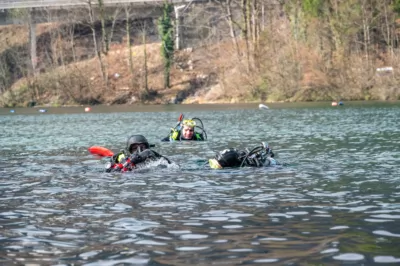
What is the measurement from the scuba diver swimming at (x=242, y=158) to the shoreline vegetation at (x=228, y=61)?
47.1 meters

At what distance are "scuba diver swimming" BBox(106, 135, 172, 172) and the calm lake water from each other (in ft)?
1.04

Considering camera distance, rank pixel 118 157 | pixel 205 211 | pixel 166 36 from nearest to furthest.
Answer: pixel 205 211 < pixel 118 157 < pixel 166 36

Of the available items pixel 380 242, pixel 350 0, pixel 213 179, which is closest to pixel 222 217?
pixel 380 242

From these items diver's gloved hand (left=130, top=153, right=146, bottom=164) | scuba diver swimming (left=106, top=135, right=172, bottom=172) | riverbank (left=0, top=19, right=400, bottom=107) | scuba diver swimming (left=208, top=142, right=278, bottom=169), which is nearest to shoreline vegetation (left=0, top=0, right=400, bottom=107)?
riverbank (left=0, top=19, right=400, bottom=107)

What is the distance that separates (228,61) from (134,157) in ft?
184

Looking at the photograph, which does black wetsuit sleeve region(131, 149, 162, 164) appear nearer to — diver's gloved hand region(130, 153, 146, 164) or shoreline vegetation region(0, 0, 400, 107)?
diver's gloved hand region(130, 153, 146, 164)

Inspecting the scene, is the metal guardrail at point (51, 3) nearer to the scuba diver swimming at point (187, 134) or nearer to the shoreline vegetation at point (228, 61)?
the shoreline vegetation at point (228, 61)

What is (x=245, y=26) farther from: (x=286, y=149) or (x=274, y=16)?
(x=286, y=149)

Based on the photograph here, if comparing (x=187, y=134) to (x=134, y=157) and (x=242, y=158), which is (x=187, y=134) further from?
(x=134, y=157)

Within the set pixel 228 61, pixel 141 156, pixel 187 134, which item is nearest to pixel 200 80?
pixel 228 61

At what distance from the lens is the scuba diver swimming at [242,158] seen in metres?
17.2

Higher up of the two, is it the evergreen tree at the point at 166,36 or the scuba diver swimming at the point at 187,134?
the evergreen tree at the point at 166,36

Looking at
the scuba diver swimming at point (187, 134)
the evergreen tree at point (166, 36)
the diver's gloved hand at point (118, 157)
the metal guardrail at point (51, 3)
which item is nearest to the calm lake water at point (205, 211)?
the diver's gloved hand at point (118, 157)

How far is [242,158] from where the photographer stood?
17.5m
